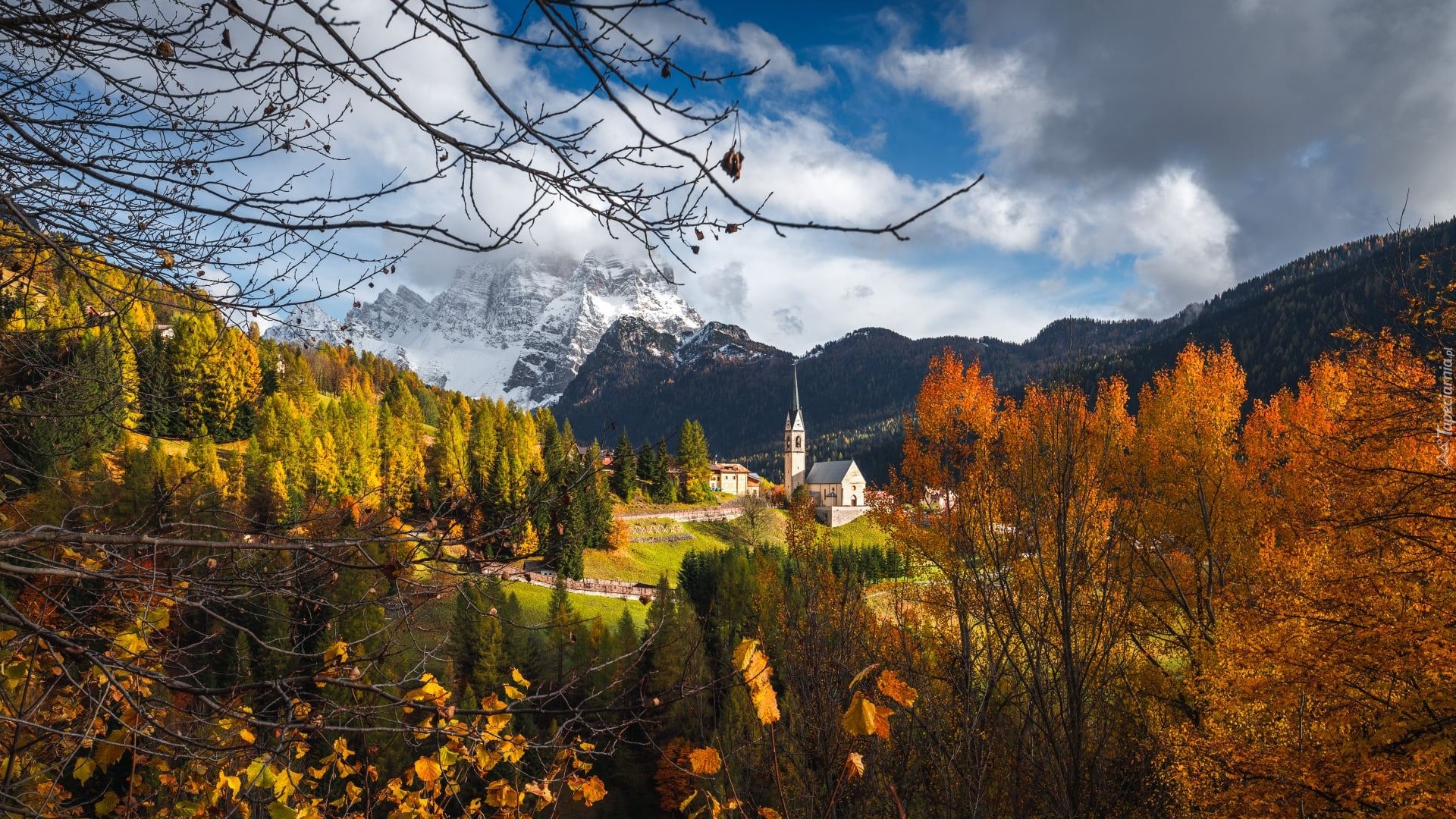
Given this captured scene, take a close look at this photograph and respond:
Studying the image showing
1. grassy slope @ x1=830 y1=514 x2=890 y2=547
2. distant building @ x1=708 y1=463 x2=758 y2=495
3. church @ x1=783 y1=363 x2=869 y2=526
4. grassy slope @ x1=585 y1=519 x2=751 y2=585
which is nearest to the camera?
grassy slope @ x1=585 y1=519 x2=751 y2=585

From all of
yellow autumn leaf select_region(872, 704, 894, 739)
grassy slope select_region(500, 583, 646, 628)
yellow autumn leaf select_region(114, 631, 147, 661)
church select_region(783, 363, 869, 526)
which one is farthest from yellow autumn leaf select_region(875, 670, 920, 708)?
church select_region(783, 363, 869, 526)

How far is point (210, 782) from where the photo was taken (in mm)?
2713

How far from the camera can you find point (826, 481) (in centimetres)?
6631

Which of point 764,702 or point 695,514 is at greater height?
point 764,702

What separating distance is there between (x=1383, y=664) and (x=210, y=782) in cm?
831

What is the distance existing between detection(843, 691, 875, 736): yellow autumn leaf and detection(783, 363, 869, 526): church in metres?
55.9

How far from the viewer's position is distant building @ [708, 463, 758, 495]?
71438 mm

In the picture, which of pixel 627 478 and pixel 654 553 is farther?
pixel 627 478

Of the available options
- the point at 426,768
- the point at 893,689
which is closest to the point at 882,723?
the point at 893,689

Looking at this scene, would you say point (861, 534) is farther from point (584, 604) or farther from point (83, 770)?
point (83, 770)

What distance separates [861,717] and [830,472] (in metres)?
66.2

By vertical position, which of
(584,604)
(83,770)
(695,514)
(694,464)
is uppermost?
(694,464)

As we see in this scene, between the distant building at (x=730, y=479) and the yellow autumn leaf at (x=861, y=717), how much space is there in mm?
68609

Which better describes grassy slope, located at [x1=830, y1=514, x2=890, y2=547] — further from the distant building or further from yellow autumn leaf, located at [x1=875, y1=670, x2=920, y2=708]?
yellow autumn leaf, located at [x1=875, y1=670, x2=920, y2=708]
